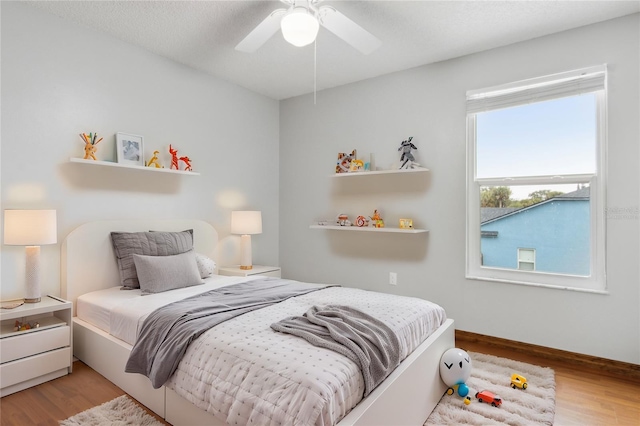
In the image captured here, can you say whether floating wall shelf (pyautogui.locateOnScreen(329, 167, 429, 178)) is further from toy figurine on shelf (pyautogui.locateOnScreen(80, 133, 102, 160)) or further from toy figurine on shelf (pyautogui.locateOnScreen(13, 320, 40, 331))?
toy figurine on shelf (pyautogui.locateOnScreen(13, 320, 40, 331))

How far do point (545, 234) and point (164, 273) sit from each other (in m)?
3.04

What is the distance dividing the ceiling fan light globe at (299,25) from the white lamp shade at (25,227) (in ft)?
6.33

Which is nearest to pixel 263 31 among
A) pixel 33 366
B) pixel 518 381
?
pixel 33 366

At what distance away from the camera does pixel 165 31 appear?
Result: 2.88 m

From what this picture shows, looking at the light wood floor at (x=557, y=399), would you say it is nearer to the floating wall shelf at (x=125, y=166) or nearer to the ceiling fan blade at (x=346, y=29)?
the floating wall shelf at (x=125, y=166)

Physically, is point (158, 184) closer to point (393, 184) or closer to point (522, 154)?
point (393, 184)

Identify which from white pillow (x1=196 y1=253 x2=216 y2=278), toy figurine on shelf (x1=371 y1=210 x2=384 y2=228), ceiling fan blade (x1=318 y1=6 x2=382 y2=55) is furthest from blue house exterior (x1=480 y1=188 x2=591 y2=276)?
white pillow (x1=196 y1=253 x2=216 y2=278)

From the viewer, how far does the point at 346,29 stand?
2.25 metres

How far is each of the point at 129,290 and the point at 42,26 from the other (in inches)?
79.2


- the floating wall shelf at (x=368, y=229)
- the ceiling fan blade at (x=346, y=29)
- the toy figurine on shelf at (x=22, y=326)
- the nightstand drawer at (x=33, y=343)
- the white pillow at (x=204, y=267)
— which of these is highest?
the ceiling fan blade at (x=346, y=29)

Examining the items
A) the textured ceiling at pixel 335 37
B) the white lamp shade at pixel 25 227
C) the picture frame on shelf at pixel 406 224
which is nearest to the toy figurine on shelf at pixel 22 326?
the white lamp shade at pixel 25 227

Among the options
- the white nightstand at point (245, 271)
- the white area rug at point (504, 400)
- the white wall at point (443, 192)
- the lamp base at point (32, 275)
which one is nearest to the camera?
the white area rug at point (504, 400)

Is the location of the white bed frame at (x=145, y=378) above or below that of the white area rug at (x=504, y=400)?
above

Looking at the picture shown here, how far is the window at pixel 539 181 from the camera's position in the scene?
9.07ft
